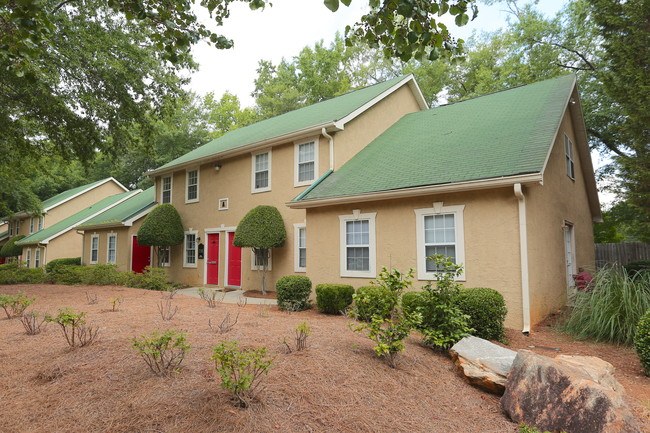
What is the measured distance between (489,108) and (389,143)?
313cm

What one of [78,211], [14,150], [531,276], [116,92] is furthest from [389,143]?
[78,211]

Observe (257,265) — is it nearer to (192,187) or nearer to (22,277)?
(192,187)

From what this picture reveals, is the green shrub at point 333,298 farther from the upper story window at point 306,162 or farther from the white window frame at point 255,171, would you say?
the white window frame at point 255,171

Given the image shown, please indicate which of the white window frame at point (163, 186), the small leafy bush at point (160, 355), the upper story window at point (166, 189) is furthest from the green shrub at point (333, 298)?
the upper story window at point (166, 189)

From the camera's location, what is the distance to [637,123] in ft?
34.8

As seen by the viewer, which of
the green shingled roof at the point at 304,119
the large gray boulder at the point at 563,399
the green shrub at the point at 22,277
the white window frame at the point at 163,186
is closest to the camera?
the large gray boulder at the point at 563,399

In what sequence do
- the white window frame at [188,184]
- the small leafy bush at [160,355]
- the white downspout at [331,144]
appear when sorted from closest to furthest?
1. the small leafy bush at [160,355]
2. the white downspout at [331,144]
3. the white window frame at [188,184]

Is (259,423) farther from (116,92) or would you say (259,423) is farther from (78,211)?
(78,211)

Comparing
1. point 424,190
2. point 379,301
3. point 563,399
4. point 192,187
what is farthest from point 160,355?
point 192,187

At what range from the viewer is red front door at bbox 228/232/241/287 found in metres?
14.4

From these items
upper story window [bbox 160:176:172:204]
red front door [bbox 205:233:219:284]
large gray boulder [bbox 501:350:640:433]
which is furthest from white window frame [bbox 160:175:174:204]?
large gray boulder [bbox 501:350:640:433]

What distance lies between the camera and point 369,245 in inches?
384

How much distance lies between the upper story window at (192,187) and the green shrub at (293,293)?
8.29m

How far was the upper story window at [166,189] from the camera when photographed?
1799 cm
